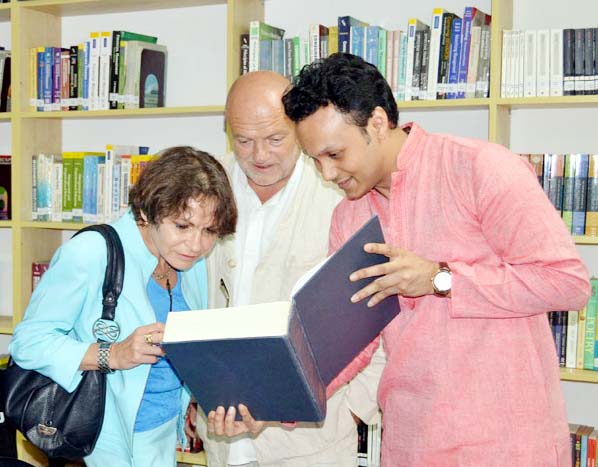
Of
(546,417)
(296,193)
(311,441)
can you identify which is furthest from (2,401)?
(546,417)

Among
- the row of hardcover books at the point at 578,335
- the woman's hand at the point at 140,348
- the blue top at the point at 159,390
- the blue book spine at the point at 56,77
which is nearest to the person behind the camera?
the woman's hand at the point at 140,348

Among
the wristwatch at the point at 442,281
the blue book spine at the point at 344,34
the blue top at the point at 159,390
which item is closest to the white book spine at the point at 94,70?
the blue book spine at the point at 344,34

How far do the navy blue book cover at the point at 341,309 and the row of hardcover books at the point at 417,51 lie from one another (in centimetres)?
140

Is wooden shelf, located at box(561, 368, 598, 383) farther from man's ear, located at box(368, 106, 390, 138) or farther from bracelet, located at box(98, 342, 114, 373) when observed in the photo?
bracelet, located at box(98, 342, 114, 373)

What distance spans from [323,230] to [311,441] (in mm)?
566

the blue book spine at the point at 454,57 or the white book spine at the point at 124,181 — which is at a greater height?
the blue book spine at the point at 454,57

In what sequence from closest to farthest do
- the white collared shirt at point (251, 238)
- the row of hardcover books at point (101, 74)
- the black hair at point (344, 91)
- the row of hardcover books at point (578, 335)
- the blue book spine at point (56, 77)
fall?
1. the black hair at point (344, 91)
2. the white collared shirt at point (251, 238)
3. the row of hardcover books at point (578, 335)
4. the row of hardcover books at point (101, 74)
5. the blue book spine at point (56, 77)

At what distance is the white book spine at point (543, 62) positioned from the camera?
2678 mm

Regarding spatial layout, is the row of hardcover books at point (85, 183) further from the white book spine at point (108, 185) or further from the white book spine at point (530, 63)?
the white book spine at point (530, 63)

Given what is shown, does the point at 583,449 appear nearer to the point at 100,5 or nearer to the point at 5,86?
the point at 100,5

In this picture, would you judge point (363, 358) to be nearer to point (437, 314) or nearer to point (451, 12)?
point (437, 314)

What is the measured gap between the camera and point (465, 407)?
1.48m

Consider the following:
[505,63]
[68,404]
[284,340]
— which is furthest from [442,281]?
[505,63]

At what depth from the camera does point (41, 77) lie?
344cm
